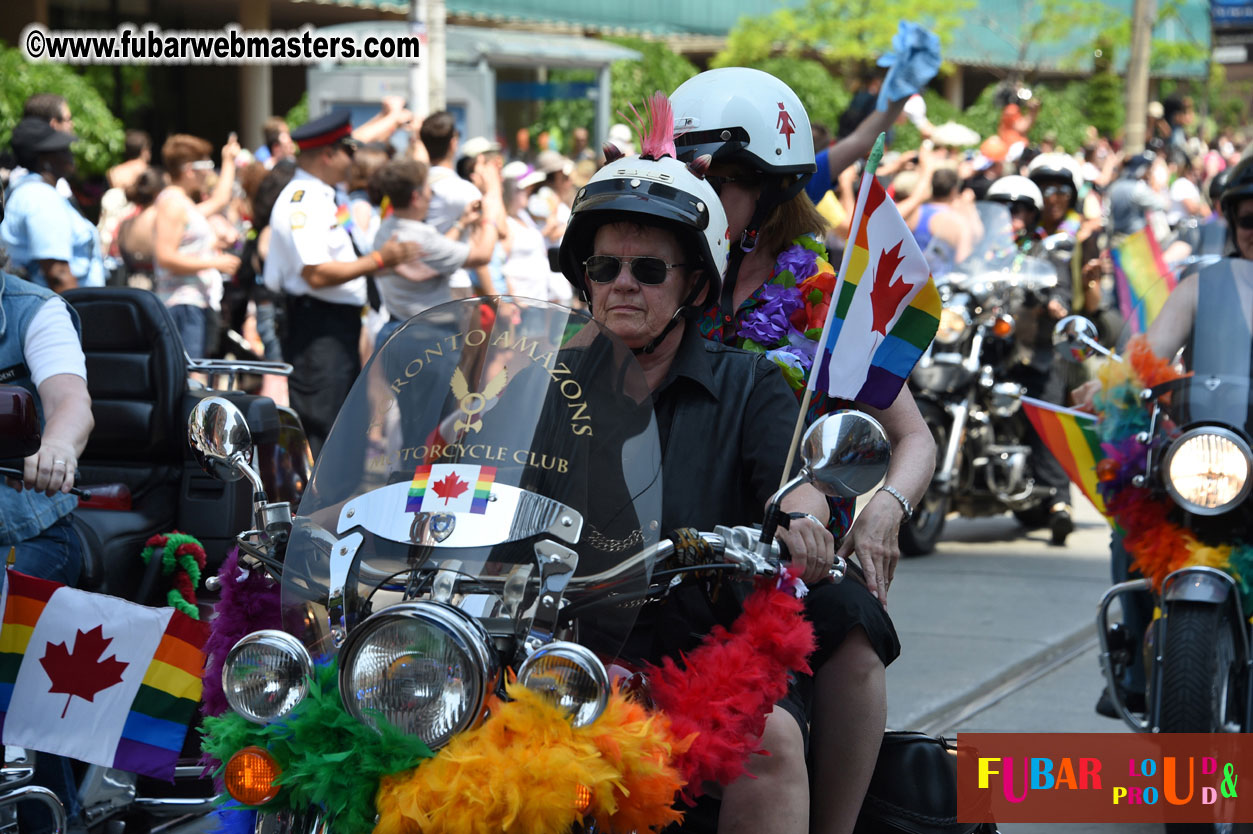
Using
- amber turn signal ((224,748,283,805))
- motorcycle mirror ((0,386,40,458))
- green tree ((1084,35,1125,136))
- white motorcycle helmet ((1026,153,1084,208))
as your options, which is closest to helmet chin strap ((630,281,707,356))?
amber turn signal ((224,748,283,805))

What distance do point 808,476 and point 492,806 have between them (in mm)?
772

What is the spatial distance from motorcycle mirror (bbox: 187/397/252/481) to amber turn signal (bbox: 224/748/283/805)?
664 millimetres

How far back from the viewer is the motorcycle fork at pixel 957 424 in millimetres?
8391

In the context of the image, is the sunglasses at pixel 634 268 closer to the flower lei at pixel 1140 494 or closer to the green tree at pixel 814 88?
the flower lei at pixel 1140 494

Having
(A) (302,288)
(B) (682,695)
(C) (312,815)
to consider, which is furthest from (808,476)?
(A) (302,288)

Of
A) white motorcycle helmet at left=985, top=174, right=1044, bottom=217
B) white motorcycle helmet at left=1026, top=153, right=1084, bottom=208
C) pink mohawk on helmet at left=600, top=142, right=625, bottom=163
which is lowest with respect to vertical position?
pink mohawk on helmet at left=600, top=142, right=625, bottom=163

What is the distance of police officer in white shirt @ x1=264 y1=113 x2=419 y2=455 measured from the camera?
7.79m

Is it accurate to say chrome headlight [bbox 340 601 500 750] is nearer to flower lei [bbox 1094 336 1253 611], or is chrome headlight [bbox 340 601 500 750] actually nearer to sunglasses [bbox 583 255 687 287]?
sunglasses [bbox 583 255 687 287]

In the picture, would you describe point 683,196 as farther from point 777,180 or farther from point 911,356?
point 777,180

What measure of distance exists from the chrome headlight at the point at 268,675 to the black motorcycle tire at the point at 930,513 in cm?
630

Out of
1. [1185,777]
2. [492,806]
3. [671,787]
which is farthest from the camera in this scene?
[1185,777]

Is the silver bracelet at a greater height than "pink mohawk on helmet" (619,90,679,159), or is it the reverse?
"pink mohawk on helmet" (619,90,679,159)

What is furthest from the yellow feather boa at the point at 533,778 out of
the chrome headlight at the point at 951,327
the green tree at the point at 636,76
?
the green tree at the point at 636,76

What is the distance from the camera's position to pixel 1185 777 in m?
4.26
